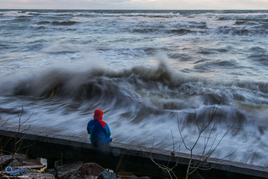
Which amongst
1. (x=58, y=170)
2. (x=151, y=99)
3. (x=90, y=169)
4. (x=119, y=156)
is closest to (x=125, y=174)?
(x=119, y=156)

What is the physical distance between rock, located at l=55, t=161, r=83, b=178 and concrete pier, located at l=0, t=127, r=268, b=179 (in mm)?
79

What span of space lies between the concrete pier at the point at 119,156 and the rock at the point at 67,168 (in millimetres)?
79

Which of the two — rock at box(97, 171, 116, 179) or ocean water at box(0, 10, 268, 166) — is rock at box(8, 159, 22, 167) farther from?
ocean water at box(0, 10, 268, 166)

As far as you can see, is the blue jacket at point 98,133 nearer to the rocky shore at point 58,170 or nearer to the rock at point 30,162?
the rocky shore at point 58,170

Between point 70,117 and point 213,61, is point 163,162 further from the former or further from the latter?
point 213,61

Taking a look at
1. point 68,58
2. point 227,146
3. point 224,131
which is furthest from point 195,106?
point 68,58

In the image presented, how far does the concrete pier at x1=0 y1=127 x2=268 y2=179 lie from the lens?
7.85 feet

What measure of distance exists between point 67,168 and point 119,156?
68 cm

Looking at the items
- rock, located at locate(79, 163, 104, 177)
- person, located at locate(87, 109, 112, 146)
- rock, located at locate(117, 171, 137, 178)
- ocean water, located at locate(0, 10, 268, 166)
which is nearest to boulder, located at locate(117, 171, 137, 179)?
rock, located at locate(117, 171, 137, 178)

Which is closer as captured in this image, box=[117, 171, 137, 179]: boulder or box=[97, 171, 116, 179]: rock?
box=[97, 171, 116, 179]: rock

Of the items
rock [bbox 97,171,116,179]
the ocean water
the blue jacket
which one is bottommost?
the ocean water

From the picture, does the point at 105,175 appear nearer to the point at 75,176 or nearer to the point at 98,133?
the point at 75,176

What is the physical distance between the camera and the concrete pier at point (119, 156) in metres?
2.39

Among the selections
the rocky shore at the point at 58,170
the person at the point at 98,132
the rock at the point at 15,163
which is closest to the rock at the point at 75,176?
the rocky shore at the point at 58,170
